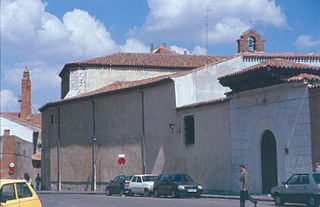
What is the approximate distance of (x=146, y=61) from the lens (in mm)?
48844

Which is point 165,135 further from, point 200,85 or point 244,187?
point 244,187

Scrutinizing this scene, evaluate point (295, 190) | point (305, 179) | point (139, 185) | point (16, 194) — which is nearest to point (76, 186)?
point (139, 185)

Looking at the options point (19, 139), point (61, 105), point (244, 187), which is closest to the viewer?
point (244, 187)

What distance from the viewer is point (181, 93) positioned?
3497 cm

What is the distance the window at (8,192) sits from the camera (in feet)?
42.6

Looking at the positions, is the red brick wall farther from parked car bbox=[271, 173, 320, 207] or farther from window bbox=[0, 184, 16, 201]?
window bbox=[0, 184, 16, 201]

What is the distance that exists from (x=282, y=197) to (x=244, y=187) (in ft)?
10.6

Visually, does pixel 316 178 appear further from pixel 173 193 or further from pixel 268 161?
pixel 173 193

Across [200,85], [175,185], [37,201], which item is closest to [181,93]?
[200,85]

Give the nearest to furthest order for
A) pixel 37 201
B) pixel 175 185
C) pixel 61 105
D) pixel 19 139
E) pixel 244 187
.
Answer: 1. pixel 37 201
2. pixel 244 187
3. pixel 175 185
4. pixel 61 105
5. pixel 19 139

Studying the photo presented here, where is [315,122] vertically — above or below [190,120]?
below

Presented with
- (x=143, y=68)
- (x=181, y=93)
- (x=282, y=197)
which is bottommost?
(x=282, y=197)

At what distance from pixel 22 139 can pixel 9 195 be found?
196 feet

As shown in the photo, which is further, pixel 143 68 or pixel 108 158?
pixel 143 68
